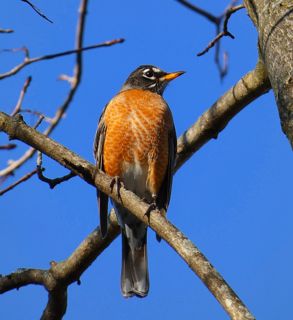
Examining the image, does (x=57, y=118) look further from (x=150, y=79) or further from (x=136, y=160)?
(x=150, y=79)

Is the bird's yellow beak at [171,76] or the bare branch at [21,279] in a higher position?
the bird's yellow beak at [171,76]

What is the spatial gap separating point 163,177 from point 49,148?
2.30m

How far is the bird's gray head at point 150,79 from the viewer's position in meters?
7.22

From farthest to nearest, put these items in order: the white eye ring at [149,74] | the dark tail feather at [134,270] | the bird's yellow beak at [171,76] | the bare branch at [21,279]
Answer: the white eye ring at [149,74] < the bird's yellow beak at [171,76] < the dark tail feather at [134,270] < the bare branch at [21,279]

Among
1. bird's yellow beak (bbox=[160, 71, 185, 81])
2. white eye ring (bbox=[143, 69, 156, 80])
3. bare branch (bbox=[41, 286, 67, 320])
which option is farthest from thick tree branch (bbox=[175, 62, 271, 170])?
white eye ring (bbox=[143, 69, 156, 80])

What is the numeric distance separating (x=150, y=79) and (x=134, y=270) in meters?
2.52

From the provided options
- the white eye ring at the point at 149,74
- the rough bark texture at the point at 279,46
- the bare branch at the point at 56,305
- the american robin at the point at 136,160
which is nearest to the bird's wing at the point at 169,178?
the american robin at the point at 136,160

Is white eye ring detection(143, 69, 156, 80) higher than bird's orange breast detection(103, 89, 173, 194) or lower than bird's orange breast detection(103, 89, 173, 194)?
higher

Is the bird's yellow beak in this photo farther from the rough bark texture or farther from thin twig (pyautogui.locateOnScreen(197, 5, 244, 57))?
the rough bark texture

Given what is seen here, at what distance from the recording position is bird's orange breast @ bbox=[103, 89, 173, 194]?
587cm

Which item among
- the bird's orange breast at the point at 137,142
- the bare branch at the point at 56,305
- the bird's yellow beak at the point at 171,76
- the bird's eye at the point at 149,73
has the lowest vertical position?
the bare branch at the point at 56,305

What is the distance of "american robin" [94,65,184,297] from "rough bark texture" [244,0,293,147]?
7.95ft

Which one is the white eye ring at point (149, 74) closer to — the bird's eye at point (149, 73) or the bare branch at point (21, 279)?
the bird's eye at point (149, 73)

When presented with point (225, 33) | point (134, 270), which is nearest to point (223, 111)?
point (225, 33)
